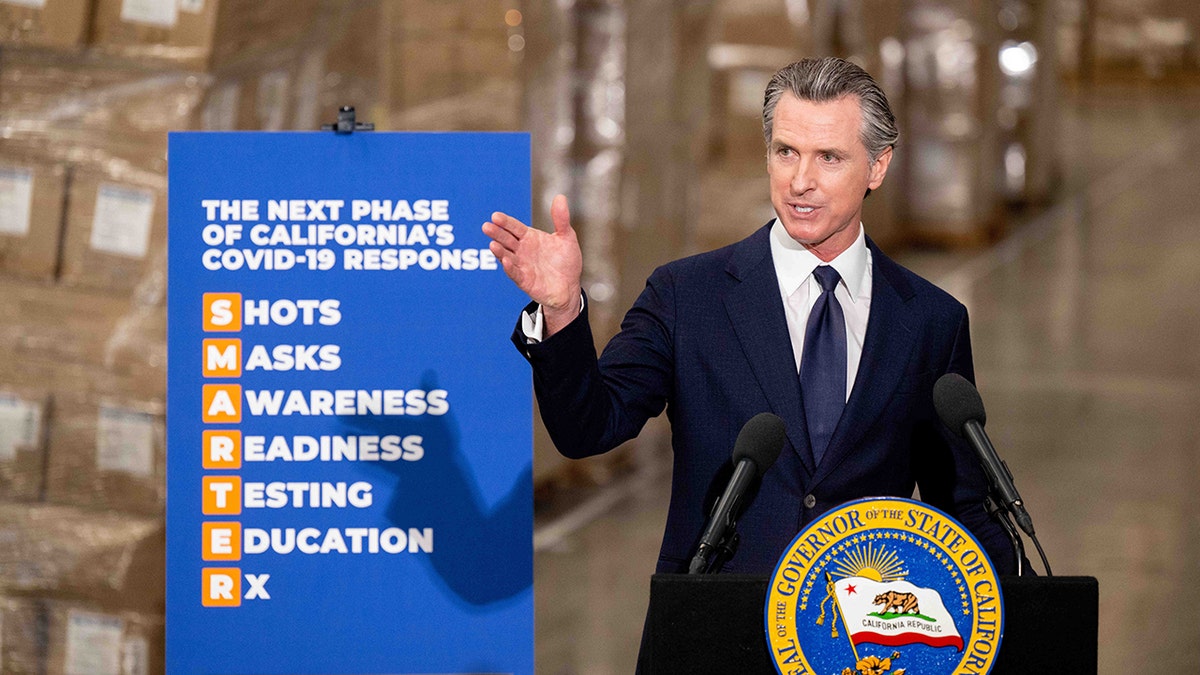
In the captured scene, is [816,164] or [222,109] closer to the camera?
[816,164]

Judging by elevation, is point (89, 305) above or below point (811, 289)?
above

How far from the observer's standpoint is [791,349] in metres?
1.75

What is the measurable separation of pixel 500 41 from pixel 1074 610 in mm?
3476

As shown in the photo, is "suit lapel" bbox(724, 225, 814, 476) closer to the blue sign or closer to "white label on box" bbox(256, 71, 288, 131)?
the blue sign

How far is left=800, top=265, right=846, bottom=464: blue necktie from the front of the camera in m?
1.76

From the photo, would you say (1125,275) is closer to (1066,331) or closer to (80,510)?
(1066,331)

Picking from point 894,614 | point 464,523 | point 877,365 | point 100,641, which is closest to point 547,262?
point 877,365

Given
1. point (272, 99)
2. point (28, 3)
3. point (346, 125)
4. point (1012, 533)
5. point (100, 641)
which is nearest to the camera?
point (1012, 533)

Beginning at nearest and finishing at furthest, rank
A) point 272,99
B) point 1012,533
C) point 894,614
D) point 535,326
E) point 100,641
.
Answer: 1. point 894,614
2. point 1012,533
3. point 535,326
4. point 100,641
5. point 272,99

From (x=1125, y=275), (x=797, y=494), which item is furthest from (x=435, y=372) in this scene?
(x=1125, y=275)

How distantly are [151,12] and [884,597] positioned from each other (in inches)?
87.8

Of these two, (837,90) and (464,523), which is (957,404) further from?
(464,523)

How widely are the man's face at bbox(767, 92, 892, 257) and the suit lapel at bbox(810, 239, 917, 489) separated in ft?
0.40

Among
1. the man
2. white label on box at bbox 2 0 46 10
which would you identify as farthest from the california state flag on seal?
white label on box at bbox 2 0 46 10
